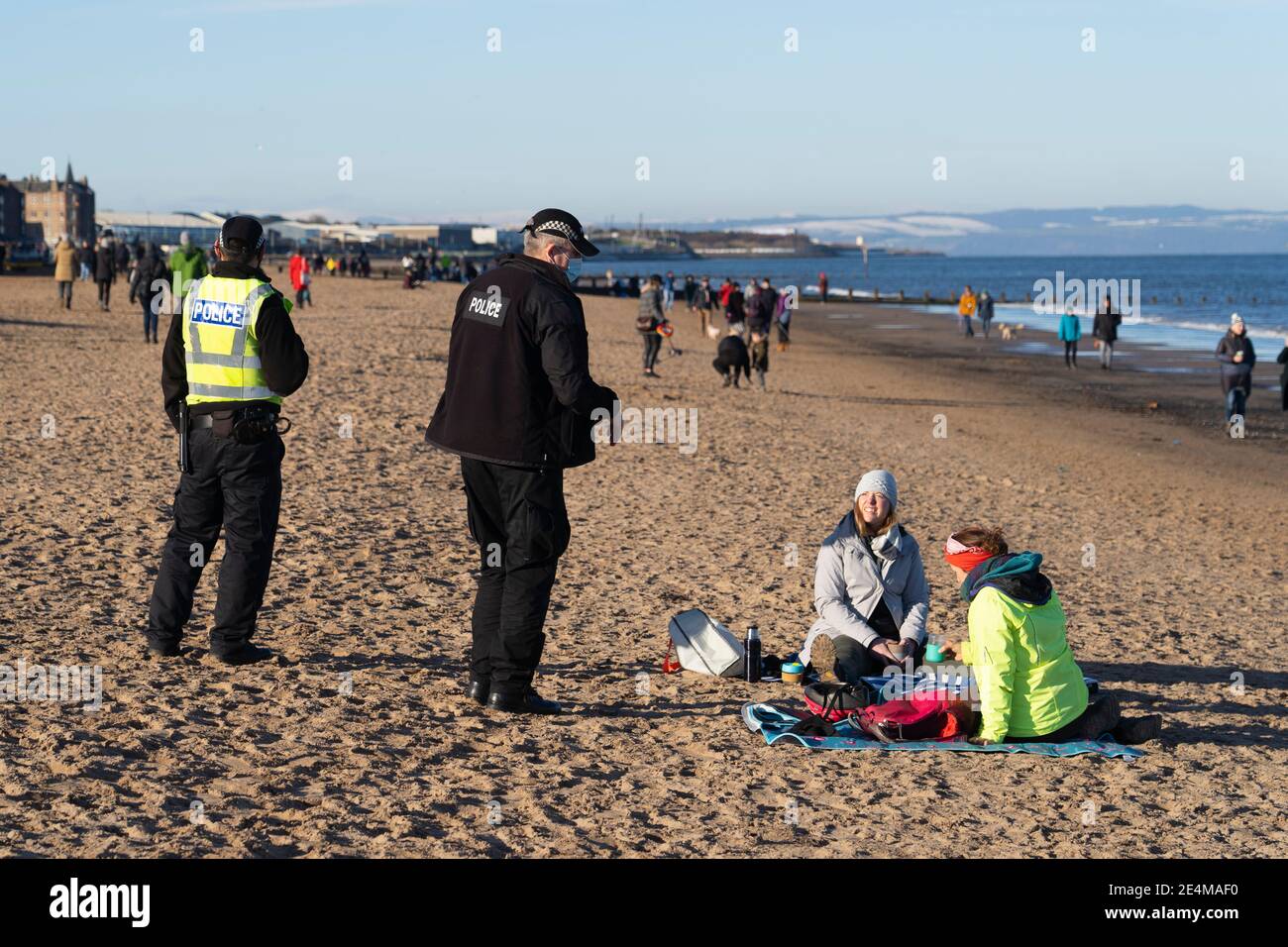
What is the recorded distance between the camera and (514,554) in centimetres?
605

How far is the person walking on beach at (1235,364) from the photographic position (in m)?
19.6

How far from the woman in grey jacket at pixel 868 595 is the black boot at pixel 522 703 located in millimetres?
1472

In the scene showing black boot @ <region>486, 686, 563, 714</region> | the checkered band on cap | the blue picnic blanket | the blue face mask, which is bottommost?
the blue picnic blanket

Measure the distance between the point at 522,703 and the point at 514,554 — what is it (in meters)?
0.72

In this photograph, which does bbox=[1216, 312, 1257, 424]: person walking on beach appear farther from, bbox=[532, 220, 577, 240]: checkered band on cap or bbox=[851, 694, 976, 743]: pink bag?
bbox=[532, 220, 577, 240]: checkered band on cap

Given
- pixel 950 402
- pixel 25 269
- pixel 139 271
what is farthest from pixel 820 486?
pixel 25 269

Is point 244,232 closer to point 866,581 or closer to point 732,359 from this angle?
point 866,581

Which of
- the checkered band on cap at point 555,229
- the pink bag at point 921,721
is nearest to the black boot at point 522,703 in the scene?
the pink bag at point 921,721

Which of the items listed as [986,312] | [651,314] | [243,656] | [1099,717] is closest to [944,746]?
[1099,717]

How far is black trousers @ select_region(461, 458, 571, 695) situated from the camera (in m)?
5.98

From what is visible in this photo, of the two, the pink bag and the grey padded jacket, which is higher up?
the grey padded jacket

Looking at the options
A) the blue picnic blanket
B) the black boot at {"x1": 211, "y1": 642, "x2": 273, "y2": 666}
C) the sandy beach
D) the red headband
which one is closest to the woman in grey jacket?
the sandy beach

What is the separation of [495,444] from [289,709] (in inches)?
57.1

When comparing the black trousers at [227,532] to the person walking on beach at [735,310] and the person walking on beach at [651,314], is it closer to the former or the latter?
the person walking on beach at [651,314]
